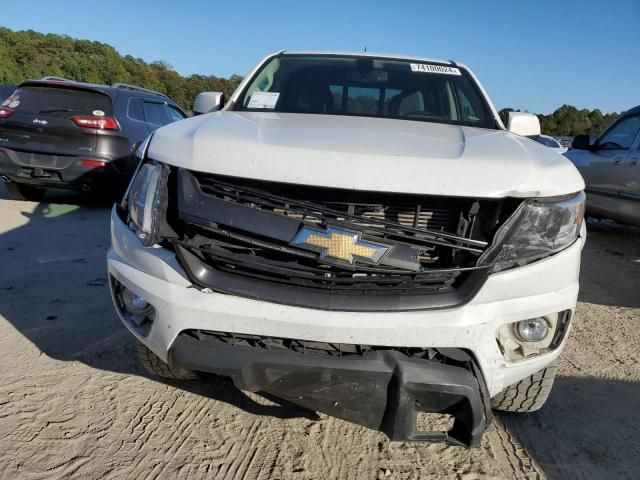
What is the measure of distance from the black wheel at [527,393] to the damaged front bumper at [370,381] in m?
0.48

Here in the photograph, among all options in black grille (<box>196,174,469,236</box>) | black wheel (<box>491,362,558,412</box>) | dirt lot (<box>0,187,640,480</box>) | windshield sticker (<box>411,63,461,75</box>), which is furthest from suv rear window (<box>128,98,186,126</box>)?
black wheel (<box>491,362,558,412</box>)

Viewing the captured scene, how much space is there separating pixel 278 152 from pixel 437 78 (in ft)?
6.87

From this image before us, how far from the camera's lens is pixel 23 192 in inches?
289

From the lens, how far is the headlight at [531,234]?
2008mm

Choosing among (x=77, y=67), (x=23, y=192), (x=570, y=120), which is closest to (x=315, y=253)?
(x=23, y=192)

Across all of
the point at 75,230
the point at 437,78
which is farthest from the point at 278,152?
the point at 75,230

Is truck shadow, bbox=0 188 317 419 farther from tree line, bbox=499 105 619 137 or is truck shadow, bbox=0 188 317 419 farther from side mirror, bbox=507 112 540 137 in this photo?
tree line, bbox=499 105 619 137

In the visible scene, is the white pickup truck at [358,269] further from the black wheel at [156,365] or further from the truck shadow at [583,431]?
the truck shadow at [583,431]

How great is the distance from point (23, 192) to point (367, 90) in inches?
227

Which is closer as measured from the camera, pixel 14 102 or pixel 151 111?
pixel 14 102

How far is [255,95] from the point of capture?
3.51 meters

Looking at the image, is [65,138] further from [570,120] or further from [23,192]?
[570,120]

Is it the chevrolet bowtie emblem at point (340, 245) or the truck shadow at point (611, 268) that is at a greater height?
the chevrolet bowtie emblem at point (340, 245)

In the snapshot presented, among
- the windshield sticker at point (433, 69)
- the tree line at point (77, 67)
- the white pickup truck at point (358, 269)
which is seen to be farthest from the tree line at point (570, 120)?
the white pickup truck at point (358, 269)
